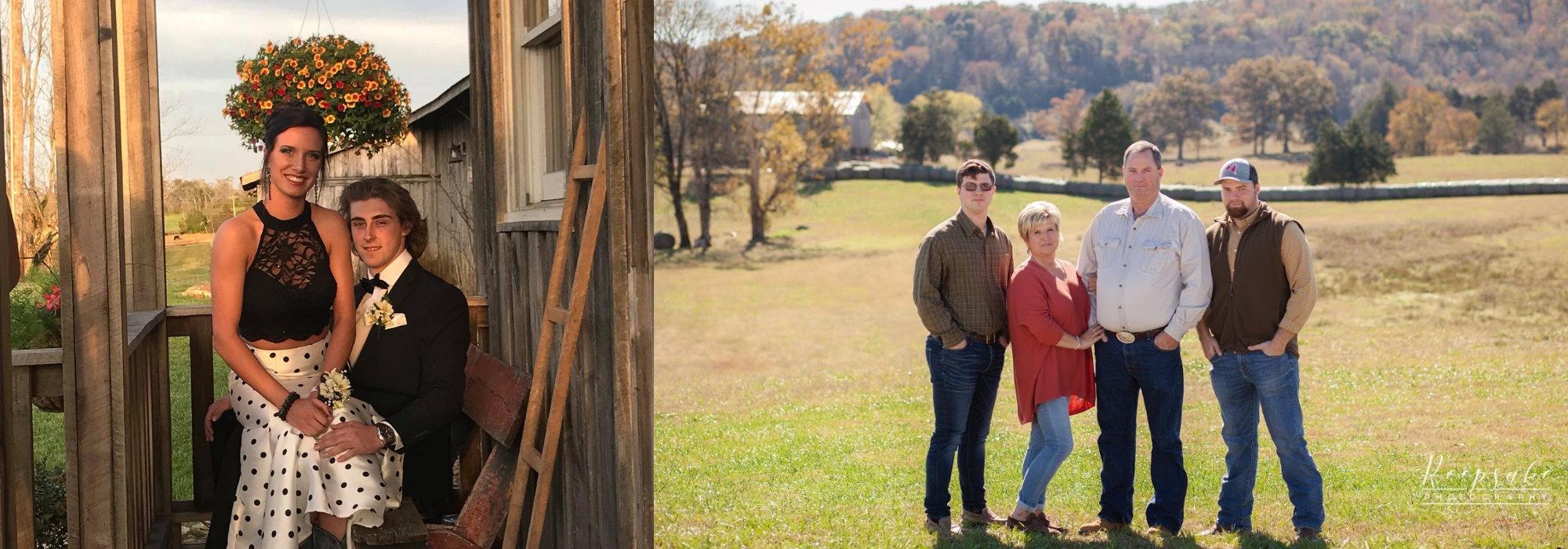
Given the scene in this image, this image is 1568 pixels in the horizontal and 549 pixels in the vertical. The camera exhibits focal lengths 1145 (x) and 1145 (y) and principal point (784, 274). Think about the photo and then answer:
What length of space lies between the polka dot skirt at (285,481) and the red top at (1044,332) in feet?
8.98

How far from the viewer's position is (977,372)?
5.21 meters

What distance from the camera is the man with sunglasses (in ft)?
16.9

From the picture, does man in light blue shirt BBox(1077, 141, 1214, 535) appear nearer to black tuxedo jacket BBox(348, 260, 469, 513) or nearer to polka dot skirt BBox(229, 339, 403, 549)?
black tuxedo jacket BBox(348, 260, 469, 513)

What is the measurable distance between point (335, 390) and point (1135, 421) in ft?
10.9

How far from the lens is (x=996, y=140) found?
57.0 meters

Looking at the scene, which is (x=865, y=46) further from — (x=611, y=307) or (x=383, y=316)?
(x=611, y=307)

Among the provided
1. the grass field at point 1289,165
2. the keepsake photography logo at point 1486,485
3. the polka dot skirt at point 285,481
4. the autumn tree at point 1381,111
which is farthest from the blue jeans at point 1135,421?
the autumn tree at point 1381,111

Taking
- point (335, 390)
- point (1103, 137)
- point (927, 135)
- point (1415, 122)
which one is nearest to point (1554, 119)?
point (1415, 122)

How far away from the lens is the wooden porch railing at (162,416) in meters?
4.03

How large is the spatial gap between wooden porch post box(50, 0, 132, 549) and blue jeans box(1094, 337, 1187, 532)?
12.2 ft

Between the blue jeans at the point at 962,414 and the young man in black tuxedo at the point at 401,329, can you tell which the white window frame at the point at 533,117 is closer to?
the young man in black tuxedo at the point at 401,329

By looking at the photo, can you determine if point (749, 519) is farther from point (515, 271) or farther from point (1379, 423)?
point (1379, 423)

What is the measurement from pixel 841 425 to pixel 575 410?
7303mm

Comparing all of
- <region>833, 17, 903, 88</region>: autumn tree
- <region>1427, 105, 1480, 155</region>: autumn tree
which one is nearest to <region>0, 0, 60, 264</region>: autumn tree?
<region>833, 17, 903, 88</region>: autumn tree
